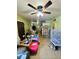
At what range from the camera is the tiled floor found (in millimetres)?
2785

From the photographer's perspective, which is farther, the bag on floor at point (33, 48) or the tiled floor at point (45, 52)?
the bag on floor at point (33, 48)

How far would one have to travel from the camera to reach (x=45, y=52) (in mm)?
3078

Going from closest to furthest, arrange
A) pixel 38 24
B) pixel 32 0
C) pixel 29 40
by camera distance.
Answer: pixel 32 0
pixel 38 24
pixel 29 40

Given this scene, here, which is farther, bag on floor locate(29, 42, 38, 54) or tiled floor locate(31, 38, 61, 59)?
bag on floor locate(29, 42, 38, 54)

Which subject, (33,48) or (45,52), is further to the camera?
(33,48)

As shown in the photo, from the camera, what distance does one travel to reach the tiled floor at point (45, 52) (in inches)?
110

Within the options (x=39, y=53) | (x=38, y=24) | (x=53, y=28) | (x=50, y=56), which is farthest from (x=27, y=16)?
(x=50, y=56)
